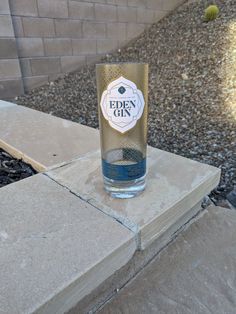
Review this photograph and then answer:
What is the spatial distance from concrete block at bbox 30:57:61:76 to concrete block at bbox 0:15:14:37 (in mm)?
399

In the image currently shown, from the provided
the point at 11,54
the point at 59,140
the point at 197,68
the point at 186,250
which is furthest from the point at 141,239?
the point at 11,54

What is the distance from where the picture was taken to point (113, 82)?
71 cm

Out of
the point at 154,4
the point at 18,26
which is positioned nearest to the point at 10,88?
the point at 18,26

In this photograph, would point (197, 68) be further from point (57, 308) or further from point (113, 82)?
point (57, 308)

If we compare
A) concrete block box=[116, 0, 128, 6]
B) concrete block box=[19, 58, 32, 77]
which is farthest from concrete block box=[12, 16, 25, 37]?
concrete block box=[116, 0, 128, 6]

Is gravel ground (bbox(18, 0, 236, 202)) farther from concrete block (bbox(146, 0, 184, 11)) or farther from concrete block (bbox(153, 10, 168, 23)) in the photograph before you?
concrete block (bbox(146, 0, 184, 11))

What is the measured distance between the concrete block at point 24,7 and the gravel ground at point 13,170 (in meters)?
2.31

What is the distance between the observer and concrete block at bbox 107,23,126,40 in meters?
3.81

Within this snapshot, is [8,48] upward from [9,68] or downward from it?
upward

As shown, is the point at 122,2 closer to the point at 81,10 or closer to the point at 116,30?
the point at 116,30

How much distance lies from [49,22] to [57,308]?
3303mm

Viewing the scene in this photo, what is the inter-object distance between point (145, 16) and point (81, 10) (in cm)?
118

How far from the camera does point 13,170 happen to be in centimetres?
118

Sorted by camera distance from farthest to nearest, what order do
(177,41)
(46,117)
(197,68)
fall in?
(177,41) → (197,68) → (46,117)
